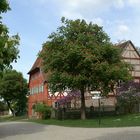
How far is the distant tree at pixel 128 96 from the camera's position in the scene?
2190 inches

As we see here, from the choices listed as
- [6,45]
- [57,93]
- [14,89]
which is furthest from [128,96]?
[14,89]

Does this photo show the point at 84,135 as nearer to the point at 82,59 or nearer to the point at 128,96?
the point at 82,59

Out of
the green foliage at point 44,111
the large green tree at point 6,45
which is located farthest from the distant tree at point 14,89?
the large green tree at point 6,45

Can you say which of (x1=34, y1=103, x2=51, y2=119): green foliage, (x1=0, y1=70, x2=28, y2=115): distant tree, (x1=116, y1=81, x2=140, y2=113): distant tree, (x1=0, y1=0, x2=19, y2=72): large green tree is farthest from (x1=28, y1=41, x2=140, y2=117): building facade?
(x1=0, y1=0, x2=19, y2=72): large green tree

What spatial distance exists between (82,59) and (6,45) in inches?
891

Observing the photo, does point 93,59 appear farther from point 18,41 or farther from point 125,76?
point 18,41

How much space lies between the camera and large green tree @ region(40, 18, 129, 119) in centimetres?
4838

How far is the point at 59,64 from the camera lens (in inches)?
1964

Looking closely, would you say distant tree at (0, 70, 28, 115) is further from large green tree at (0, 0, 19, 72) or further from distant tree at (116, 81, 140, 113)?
large green tree at (0, 0, 19, 72)

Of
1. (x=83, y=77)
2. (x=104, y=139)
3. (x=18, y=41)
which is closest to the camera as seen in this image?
(x=104, y=139)

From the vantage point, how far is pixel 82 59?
48469 millimetres

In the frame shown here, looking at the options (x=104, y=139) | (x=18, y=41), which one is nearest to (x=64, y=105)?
(x=18, y=41)

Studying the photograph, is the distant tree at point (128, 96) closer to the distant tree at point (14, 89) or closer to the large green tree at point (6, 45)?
the large green tree at point (6, 45)

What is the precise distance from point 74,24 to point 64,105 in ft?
59.9
